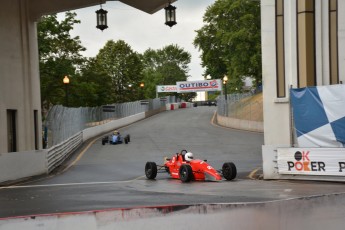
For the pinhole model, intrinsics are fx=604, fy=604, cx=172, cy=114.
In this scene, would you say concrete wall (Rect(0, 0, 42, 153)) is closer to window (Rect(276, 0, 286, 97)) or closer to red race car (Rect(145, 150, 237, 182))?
red race car (Rect(145, 150, 237, 182))

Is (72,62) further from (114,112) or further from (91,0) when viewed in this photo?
(91,0)

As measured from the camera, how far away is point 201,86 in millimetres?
84688

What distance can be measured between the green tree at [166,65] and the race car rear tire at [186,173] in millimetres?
132868

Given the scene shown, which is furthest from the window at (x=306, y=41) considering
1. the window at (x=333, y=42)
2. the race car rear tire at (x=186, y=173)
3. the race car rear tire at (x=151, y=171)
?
the race car rear tire at (x=151, y=171)

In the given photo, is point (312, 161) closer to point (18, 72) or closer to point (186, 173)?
point (186, 173)

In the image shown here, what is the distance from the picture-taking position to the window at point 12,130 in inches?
904

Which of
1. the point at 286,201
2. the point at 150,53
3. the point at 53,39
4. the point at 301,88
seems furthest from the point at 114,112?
the point at 150,53

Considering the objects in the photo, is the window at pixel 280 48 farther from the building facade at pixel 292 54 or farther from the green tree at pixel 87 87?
the green tree at pixel 87 87

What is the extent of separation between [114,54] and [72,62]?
157 feet

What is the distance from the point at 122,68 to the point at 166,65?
52.3 metres

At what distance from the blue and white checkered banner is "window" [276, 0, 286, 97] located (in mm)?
874

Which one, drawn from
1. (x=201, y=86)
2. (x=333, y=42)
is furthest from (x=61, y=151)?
(x=201, y=86)

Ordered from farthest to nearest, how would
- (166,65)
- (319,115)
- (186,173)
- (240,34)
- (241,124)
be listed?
(166,65) → (240,34) → (241,124) → (186,173) → (319,115)

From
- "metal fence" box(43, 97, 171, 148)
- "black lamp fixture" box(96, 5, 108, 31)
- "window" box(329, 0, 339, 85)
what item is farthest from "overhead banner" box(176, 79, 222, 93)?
"window" box(329, 0, 339, 85)
